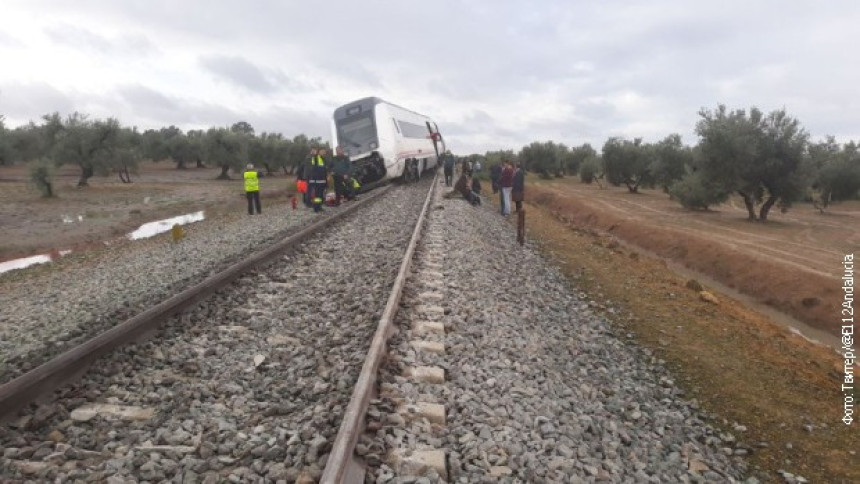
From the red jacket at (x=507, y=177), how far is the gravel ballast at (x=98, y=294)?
7.60 metres

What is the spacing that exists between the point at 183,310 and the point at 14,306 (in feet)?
Result: 12.5

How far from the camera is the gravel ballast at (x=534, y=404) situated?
12.2 ft

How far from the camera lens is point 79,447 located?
3.57 m

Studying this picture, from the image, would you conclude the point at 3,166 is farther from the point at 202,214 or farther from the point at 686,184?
the point at 686,184

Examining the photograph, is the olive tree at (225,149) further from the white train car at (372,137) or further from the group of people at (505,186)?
the group of people at (505,186)

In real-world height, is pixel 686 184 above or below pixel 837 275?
above

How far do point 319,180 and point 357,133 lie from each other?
557cm

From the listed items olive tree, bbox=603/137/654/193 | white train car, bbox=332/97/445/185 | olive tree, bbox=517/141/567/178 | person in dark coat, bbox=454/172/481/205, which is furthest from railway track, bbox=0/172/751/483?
olive tree, bbox=517/141/567/178

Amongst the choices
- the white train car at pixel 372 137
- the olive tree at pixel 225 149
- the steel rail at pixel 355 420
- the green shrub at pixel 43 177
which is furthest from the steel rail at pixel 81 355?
the olive tree at pixel 225 149

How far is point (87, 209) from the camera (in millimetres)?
30141

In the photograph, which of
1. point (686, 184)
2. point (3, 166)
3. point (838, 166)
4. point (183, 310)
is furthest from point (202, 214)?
→ point (3, 166)

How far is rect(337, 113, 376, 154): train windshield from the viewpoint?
2162cm

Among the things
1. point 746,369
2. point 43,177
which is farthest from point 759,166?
point 43,177

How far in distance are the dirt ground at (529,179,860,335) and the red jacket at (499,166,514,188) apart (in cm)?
701
